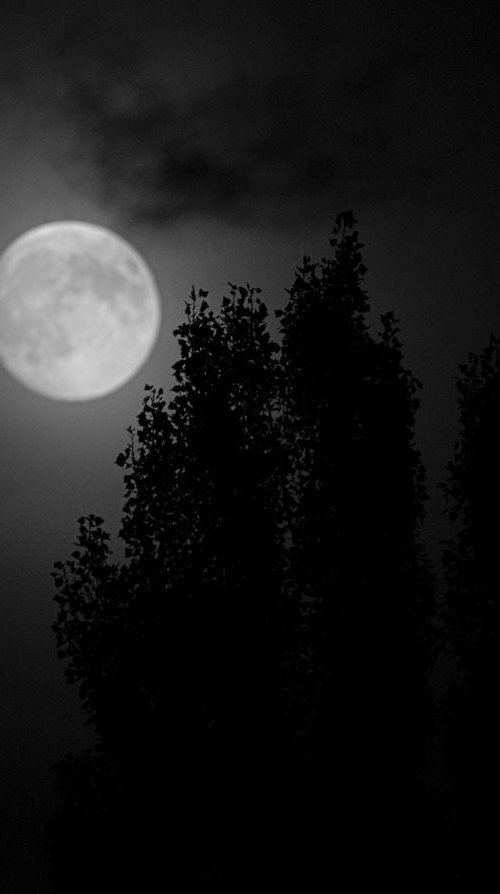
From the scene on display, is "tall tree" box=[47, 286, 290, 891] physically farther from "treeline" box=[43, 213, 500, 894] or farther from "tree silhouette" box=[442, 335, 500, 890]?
"tree silhouette" box=[442, 335, 500, 890]

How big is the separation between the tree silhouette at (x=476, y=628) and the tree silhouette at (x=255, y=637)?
2.49 meters

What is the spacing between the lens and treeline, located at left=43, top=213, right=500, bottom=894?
1520 centimetres

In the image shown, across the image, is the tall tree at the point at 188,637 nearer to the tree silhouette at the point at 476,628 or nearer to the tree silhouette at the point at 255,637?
the tree silhouette at the point at 255,637

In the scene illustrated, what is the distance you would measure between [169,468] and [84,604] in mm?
3515

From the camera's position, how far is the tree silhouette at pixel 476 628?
18.6 m

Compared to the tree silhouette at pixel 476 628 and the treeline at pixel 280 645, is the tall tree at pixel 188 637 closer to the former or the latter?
the treeline at pixel 280 645

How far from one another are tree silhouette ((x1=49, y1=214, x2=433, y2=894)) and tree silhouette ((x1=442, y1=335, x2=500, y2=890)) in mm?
2490

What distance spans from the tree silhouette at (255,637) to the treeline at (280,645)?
0.04 metres

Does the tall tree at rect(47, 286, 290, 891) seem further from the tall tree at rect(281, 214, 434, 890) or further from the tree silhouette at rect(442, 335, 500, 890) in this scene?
the tree silhouette at rect(442, 335, 500, 890)

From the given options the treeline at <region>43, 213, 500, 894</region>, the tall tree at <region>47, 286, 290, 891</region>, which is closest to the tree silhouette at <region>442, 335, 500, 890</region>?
the treeline at <region>43, 213, 500, 894</region>

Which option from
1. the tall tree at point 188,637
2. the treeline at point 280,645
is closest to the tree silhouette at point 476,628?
the treeline at point 280,645

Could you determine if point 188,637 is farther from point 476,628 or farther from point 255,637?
point 476,628

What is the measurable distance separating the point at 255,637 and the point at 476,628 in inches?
276

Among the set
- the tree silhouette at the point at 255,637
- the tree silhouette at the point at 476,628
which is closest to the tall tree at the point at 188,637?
the tree silhouette at the point at 255,637
